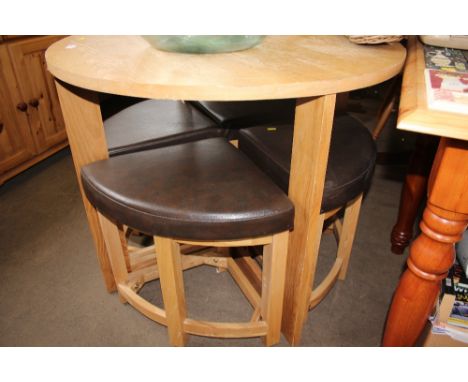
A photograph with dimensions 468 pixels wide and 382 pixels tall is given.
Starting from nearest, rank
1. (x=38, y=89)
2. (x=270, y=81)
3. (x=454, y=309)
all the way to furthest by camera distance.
→ (x=270, y=81), (x=454, y=309), (x=38, y=89)

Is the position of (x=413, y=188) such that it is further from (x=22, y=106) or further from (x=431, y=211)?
(x=22, y=106)

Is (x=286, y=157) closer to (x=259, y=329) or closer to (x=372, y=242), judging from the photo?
(x=259, y=329)

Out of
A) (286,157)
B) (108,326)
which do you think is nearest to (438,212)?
(286,157)

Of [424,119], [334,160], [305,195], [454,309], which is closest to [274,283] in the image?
[305,195]

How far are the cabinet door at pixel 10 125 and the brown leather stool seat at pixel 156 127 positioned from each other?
0.91m

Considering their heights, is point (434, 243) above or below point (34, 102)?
above

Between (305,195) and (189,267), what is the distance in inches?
27.4

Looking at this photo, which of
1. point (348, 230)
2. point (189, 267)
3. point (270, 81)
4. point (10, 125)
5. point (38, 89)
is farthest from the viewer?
point (38, 89)

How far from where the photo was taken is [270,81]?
2.41 ft

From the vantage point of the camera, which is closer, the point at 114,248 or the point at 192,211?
the point at 192,211

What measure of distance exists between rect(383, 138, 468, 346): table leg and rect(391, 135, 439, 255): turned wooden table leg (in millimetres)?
635

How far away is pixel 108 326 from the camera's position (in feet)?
4.22

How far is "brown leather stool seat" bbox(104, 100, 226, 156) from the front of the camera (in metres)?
1.18

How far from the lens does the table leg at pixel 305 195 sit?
85 centimetres
